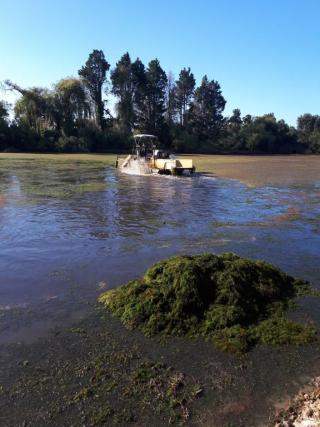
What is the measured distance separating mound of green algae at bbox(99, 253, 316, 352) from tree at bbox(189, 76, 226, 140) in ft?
284

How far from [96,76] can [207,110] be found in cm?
2602

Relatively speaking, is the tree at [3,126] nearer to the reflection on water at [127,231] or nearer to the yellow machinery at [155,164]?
the yellow machinery at [155,164]

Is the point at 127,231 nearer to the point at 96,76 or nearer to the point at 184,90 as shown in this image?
the point at 96,76

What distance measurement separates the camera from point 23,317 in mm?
6617

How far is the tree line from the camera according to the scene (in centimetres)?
7388

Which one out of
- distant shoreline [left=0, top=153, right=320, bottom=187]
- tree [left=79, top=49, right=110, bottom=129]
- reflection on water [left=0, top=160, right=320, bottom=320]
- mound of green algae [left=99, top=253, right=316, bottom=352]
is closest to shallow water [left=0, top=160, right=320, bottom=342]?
reflection on water [left=0, top=160, right=320, bottom=320]

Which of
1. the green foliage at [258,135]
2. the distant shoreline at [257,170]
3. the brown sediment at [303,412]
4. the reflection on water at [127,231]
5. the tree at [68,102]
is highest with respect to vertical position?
the tree at [68,102]

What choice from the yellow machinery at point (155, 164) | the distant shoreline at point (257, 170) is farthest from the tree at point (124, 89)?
the yellow machinery at point (155, 164)

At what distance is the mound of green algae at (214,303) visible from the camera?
591 cm

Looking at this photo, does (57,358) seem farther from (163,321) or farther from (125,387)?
(163,321)

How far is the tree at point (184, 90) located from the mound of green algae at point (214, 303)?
8849 cm

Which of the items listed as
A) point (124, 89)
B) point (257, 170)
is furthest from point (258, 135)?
point (257, 170)

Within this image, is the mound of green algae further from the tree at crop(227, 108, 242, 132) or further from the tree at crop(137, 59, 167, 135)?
the tree at crop(227, 108, 242, 132)

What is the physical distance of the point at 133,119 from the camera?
83062mm
